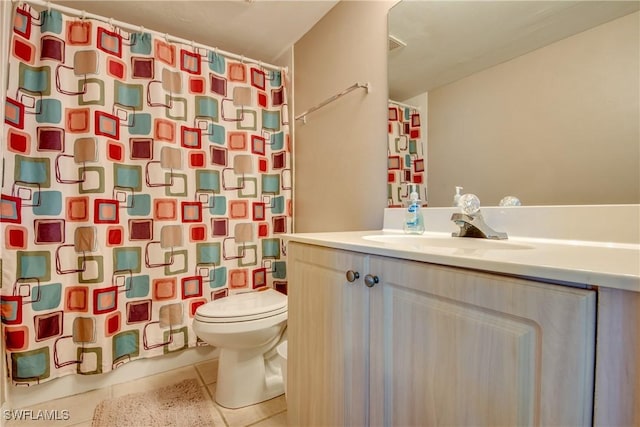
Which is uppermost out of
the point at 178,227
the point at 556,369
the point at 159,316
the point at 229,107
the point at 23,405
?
the point at 229,107

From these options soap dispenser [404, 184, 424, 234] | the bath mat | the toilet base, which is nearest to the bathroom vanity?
soap dispenser [404, 184, 424, 234]

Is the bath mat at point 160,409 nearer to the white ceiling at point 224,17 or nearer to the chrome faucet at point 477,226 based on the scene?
the chrome faucet at point 477,226

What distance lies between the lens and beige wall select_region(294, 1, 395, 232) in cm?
137

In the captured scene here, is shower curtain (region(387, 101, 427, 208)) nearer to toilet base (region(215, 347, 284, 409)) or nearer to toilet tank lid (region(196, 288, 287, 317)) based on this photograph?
toilet tank lid (region(196, 288, 287, 317))

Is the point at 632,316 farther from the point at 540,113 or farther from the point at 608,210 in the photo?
the point at 540,113

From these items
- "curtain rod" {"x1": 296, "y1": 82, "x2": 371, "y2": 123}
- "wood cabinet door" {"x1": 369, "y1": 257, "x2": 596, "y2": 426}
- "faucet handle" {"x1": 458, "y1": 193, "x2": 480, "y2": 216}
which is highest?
"curtain rod" {"x1": 296, "y1": 82, "x2": 371, "y2": 123}

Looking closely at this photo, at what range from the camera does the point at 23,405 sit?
1.33 m

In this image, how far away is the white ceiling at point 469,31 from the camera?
820 millimetres

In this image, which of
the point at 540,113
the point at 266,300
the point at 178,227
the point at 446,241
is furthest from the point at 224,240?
the point at 540,113

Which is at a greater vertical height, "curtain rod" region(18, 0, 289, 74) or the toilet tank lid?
"curtain rod" region(18, 0, 289, 74)

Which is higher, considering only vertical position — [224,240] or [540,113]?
[540,113]

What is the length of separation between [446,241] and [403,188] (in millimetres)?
416

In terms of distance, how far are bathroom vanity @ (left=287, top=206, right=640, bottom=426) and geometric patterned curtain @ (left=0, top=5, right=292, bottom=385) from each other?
101 centimetres

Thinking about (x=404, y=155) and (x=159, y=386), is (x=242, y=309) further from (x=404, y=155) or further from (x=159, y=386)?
(x=404, y=155)
